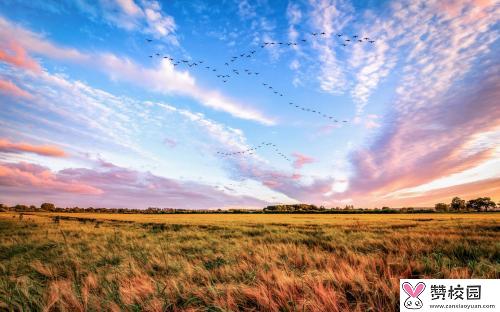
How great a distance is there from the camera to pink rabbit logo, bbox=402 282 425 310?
282 cm

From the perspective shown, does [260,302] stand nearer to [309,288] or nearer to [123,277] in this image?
[309,288]

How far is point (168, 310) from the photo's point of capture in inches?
126

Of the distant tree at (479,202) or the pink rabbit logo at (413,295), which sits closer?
the pink rabbit logo at (413,295)

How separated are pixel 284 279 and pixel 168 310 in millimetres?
1333

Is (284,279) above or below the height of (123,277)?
above

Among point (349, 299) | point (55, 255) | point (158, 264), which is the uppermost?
point (349, 299)

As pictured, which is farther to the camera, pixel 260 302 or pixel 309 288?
pixel 309 288

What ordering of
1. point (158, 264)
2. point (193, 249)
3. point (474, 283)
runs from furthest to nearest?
point (193, 249)
point (158, 264)
point (474, 283)

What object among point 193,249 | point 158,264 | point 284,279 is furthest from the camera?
point 193,249

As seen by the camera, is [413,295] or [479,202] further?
[479,202]

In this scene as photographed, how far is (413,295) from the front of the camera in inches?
112

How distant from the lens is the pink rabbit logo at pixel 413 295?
282 cm

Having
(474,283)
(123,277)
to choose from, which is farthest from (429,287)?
(123,277)

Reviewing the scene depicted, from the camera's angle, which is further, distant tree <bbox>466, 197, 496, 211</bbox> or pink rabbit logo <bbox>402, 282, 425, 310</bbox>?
distant tree <bbox>466, 197, 496, 211</bbox>
